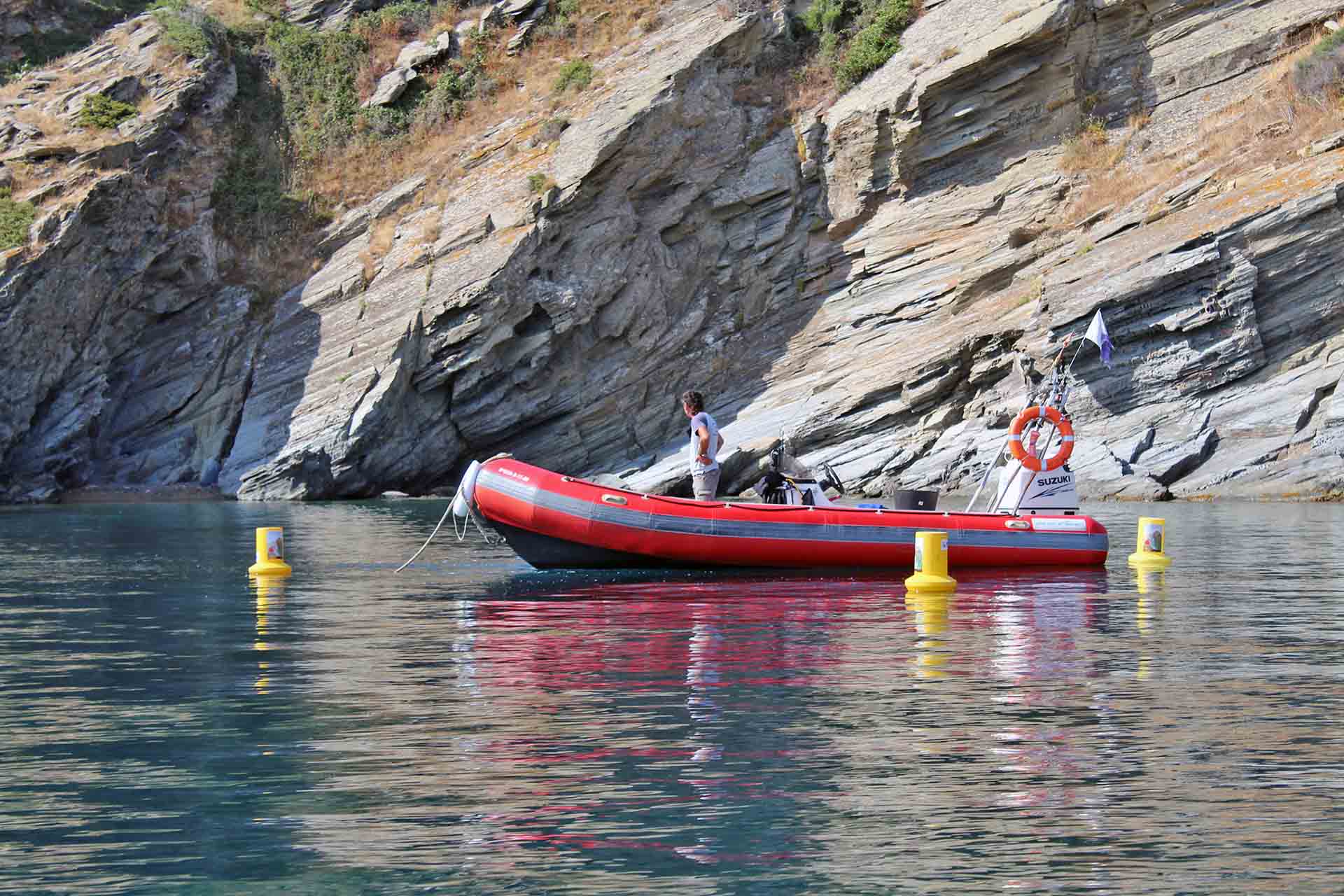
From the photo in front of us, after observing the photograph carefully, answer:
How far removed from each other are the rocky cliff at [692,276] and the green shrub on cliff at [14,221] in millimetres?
395

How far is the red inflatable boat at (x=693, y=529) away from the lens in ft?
56.2

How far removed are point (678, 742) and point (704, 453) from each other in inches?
384

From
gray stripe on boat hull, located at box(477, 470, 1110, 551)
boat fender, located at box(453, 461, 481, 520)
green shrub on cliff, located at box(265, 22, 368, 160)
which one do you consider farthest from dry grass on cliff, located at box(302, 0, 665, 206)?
gray stripe on boat hull, located at box(477, 470, 1110, 551)

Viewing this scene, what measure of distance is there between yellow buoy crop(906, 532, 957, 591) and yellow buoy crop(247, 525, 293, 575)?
713cm

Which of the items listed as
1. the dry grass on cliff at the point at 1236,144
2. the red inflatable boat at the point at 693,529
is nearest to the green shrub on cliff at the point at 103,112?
the dry grass on cliff at the point at 1236,144

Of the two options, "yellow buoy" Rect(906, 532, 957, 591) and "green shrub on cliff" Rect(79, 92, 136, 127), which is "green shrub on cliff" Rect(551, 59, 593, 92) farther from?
"yellow buoy" Rect(906, 532, 957, 591)

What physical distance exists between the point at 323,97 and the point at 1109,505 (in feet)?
91.4

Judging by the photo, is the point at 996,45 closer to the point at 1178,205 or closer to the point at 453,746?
the point at 1178,205

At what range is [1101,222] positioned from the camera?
1373 inches

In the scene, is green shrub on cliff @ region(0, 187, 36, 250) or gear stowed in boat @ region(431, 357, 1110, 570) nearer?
gear stowed in boat @ region(431, 357, 1110, 570)

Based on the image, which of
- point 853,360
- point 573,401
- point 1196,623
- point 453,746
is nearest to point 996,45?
point 853,360

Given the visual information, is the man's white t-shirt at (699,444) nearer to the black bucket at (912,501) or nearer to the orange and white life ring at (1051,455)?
the black bucket at (912,501)

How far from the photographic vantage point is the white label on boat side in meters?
17.9

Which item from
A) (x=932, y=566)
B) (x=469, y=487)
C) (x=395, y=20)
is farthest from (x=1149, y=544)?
(x=395, y=20)
